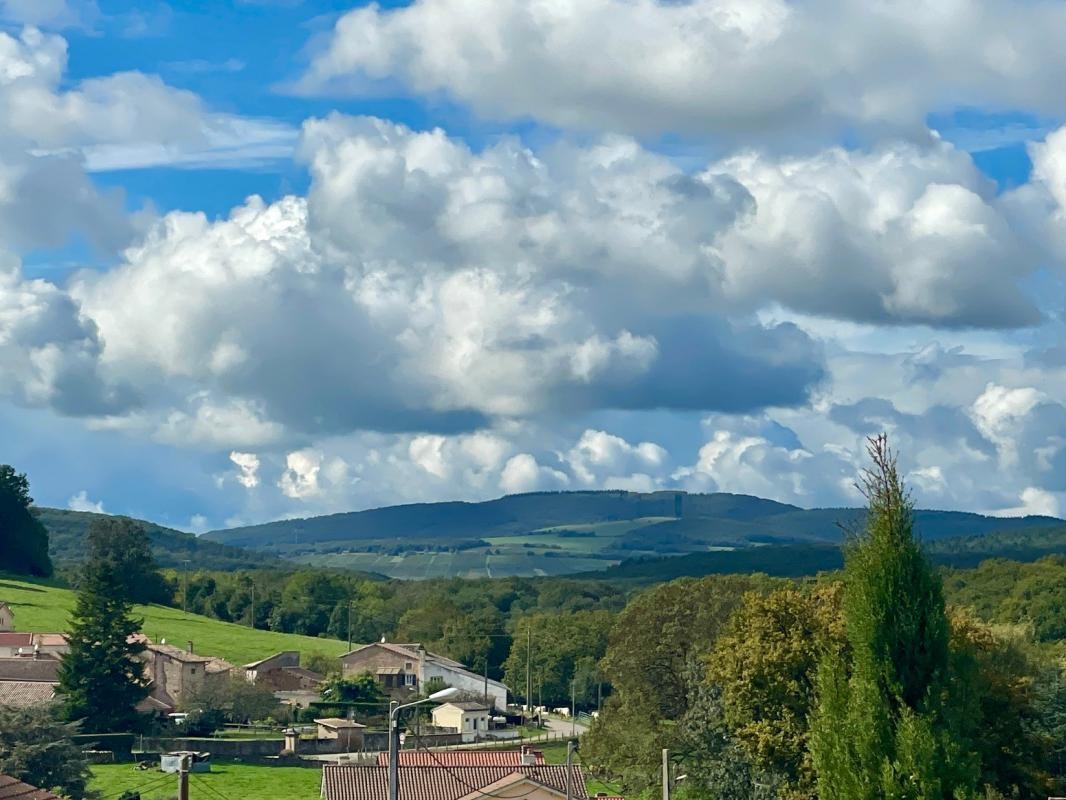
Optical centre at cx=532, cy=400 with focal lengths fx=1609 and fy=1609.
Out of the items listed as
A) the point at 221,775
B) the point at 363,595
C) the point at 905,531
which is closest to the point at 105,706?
the point at 221,775

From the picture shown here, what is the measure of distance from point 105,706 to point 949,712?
7338 centimetres

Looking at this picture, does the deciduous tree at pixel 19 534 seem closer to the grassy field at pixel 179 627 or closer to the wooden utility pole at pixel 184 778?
the grassy field at pixel 179 627

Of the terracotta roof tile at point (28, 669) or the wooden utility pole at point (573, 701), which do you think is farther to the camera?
the wooden utility pole at point (573, 701)

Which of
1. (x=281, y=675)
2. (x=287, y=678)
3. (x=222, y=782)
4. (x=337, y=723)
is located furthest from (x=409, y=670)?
(x=222, y=782)

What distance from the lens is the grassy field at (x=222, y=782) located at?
73456mm

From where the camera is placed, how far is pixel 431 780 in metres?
Result: 61.0

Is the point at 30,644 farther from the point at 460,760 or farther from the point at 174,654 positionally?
the point at 460,760

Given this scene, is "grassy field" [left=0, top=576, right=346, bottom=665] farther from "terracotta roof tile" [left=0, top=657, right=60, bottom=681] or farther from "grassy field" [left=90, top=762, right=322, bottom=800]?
"grassy field" [left=90, top=762, right=322, bottom=800]

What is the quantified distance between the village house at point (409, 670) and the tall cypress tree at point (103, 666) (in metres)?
33.7

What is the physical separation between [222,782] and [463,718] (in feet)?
100

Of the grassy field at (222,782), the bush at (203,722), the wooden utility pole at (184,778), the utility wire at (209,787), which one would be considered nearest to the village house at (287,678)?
the bush at (203,722)

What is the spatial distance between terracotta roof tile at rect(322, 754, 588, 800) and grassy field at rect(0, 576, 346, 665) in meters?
67.5

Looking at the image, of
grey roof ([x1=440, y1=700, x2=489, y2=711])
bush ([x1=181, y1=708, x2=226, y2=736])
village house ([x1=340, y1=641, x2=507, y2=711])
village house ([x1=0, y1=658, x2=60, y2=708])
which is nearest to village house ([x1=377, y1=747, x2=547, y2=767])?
bush ([x1=181, y1=708, x2=226, y2=736])

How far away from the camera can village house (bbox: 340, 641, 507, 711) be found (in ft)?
412
